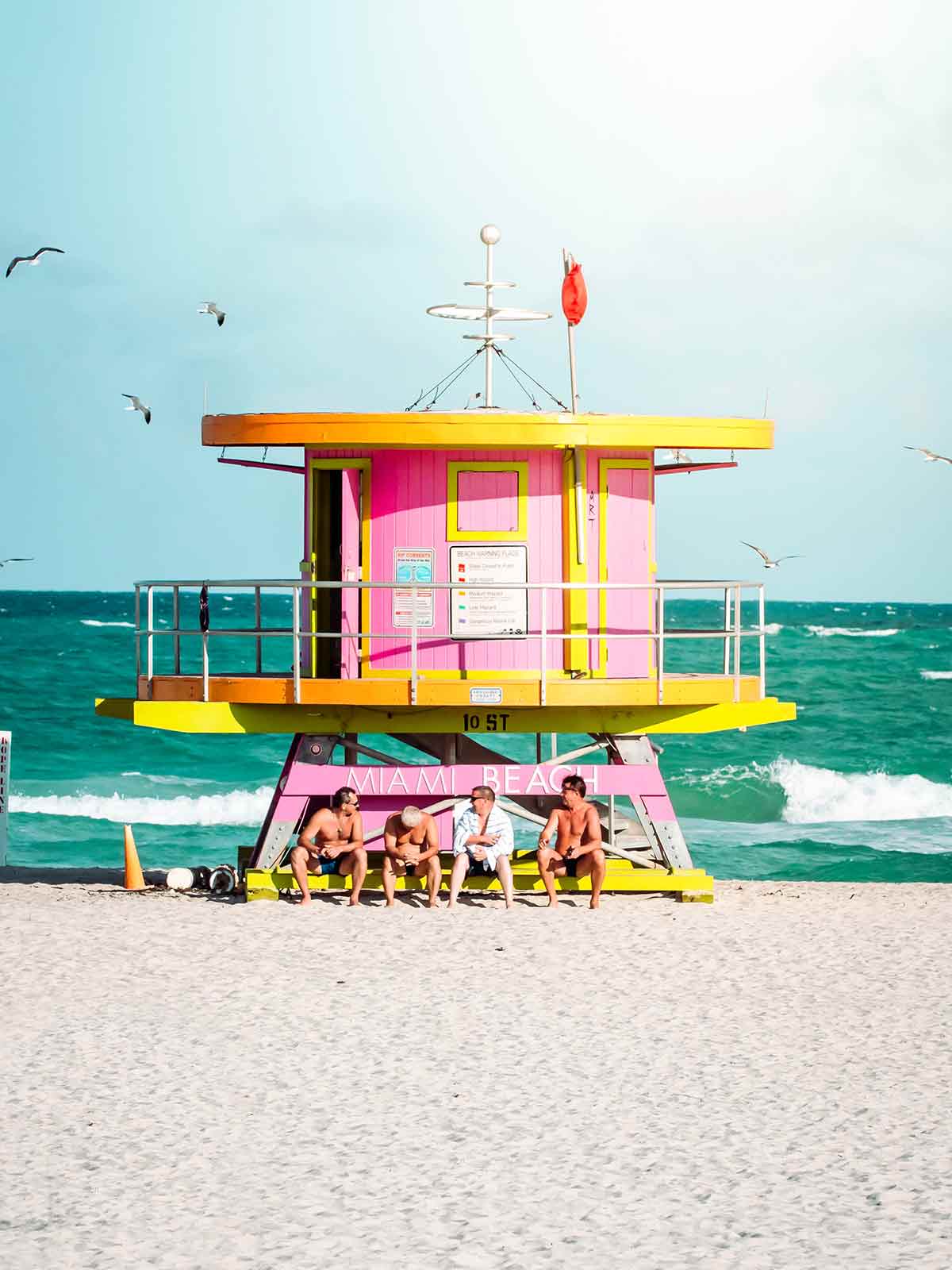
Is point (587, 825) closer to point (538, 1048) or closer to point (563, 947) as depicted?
point (563, 947)

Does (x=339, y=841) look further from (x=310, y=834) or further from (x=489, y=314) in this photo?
(x=489, y=314)

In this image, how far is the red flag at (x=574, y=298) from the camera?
17.0 metres

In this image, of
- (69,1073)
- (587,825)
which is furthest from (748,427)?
(69,1073)

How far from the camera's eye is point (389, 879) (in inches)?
653

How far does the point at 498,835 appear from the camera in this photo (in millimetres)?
16594

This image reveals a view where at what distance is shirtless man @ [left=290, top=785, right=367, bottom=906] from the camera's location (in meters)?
16.6

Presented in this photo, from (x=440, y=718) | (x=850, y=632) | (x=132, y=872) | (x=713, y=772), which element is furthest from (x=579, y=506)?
(x=850, y=632)

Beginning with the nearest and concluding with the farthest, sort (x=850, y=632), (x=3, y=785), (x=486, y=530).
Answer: (x=486, y=530), (x=3, y=785), (x=850, y=632)

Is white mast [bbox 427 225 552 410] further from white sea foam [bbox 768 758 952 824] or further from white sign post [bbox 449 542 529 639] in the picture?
white sea foam [bbox 768 758 952 824]

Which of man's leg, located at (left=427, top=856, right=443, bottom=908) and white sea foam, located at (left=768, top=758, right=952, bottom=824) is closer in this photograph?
man's leg, located at (left=427, top=856, right=443, bottom=908)

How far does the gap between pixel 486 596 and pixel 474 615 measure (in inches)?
8.3

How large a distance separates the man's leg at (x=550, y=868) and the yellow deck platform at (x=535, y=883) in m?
0.40

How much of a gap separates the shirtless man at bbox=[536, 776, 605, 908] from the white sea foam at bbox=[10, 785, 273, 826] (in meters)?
20.0

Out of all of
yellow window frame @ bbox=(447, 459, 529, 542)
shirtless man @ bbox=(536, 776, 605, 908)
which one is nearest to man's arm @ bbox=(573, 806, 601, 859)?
shirtless man @ bbox=(536, 776, 605, 908)
